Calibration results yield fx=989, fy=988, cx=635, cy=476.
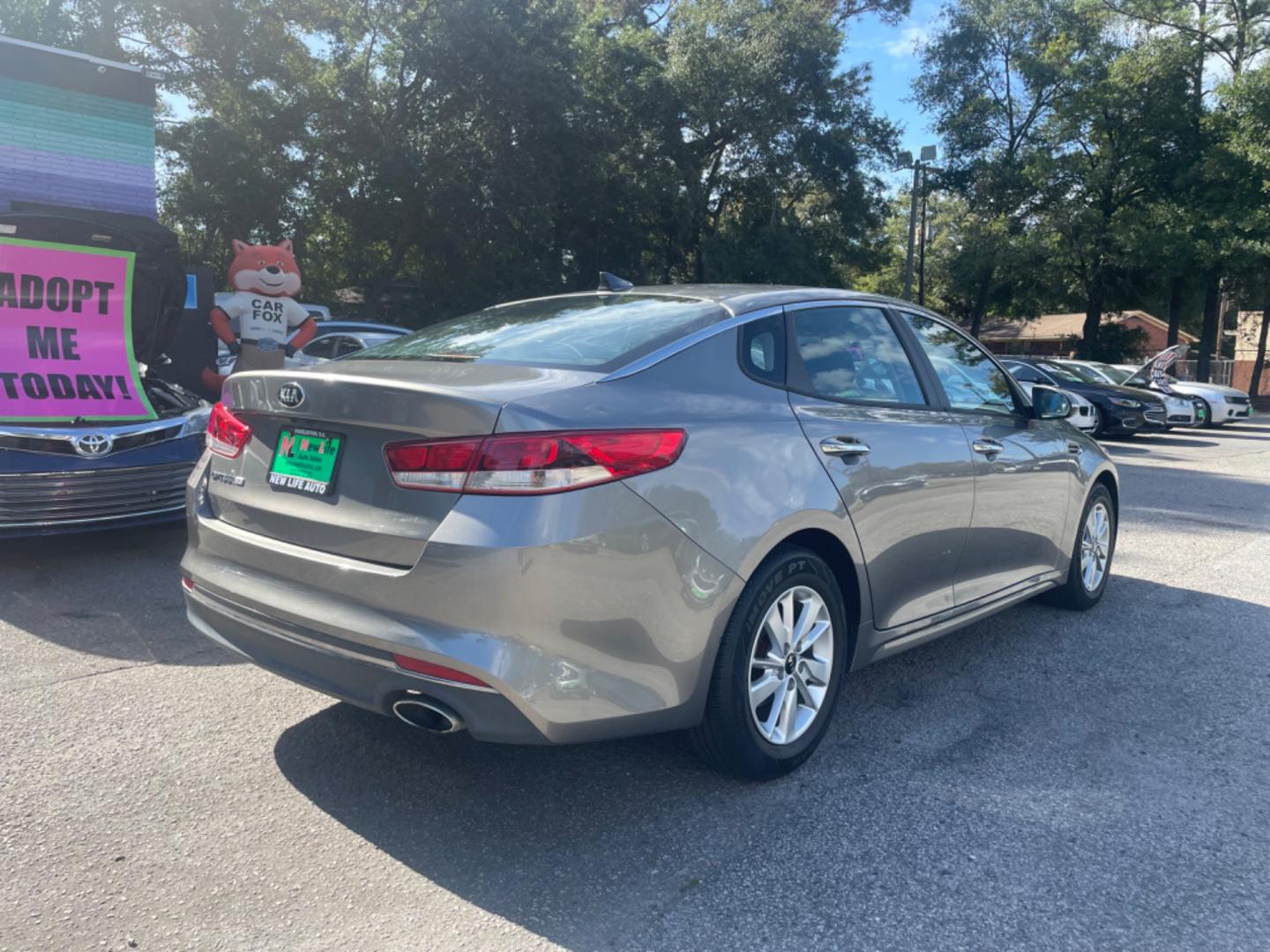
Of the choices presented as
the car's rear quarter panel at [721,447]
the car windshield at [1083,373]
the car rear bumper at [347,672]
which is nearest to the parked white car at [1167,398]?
the car windshield at [1083,373]

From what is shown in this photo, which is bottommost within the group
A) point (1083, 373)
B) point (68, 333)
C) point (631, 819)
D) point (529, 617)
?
point (631, 819)

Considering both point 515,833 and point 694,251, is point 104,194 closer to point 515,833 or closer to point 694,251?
point 515,833

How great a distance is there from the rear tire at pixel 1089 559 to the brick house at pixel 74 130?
891 centimetres

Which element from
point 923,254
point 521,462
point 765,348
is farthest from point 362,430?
point 923,254

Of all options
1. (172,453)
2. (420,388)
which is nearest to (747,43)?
(172,453)

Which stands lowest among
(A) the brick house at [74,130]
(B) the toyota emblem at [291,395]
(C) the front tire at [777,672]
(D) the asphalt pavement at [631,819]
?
(D) the asphalt pavement at [631,819]

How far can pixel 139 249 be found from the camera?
693cm

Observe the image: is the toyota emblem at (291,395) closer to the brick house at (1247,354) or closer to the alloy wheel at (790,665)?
the alloy wheel at (790,665)

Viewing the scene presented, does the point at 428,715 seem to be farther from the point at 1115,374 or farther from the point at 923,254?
→ the point at 923,254

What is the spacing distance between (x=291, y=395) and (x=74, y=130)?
9144 millimetres

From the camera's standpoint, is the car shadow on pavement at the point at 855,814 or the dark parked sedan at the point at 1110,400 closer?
the car shadow on pavement at the point at 855,814

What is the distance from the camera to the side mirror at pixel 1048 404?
15.5ft

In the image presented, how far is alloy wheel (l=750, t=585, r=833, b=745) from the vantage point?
3.14 m

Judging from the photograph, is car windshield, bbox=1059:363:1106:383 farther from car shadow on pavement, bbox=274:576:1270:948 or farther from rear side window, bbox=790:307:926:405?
rear side window, bbox=790:307:926:405
